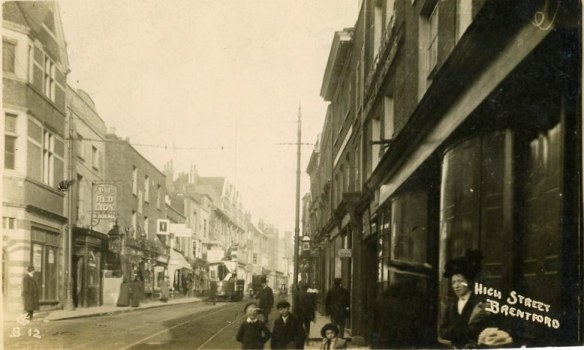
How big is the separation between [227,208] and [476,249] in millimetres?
3667

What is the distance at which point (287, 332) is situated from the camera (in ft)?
22.1

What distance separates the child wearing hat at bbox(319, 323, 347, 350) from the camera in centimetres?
663

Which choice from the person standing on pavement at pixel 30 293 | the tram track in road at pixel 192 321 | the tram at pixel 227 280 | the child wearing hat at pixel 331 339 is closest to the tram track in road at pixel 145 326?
the tram track in road at pixel 192 321

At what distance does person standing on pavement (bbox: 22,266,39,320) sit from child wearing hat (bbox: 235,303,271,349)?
2.33 metres

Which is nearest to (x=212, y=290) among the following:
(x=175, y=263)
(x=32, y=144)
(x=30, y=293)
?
(x=175, y=263)

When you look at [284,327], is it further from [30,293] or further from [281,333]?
[30,293]

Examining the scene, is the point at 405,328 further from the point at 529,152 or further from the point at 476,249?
the point at 529,152

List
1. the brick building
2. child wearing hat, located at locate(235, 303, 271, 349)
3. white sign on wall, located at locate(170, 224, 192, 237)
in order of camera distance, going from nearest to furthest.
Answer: child wearing hat, located at locate(235, 303, 271, 349) → the brick building → white sign on wall, located at locate(170, 224, 192, 237)

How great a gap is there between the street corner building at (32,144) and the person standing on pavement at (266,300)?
2.38m

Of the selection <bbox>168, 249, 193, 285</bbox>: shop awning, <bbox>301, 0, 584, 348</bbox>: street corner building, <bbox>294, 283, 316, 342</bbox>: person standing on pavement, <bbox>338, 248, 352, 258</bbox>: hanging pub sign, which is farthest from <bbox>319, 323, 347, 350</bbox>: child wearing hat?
<bbox>168, 249, 193, 285</bbox>: shop awning

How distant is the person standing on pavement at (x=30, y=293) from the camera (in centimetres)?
682

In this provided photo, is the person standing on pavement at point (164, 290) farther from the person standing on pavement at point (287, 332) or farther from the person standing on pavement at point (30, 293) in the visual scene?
the person standing on pavement at point (287, 332)

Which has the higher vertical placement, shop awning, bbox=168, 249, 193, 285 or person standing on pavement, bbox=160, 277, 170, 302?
shop awning, bbox=168, 249, 193, 285

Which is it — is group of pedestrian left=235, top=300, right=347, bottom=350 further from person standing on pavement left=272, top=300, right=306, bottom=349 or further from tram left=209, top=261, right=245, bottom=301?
tram left=209, top=261, right=245, bottom=301
